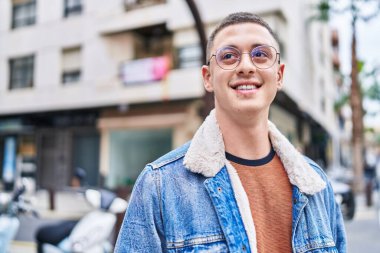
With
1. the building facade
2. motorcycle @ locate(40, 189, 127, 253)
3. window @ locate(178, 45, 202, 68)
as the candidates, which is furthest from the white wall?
motorcycle @ locate(40, 189, 127, 253)

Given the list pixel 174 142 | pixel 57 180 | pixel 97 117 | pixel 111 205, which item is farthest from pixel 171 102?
pixel 111 205

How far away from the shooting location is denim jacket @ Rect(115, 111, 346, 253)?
1282mm

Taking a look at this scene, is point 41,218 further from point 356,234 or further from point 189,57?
point 189,57

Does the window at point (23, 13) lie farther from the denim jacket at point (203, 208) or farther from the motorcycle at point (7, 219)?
the denim jacket at point (203, 208)

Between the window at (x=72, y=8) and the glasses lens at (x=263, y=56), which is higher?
the window at (x=72, y=8)

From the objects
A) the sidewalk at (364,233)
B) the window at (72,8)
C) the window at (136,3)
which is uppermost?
the window at (72,8)

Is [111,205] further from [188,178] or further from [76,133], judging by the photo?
[76,133]

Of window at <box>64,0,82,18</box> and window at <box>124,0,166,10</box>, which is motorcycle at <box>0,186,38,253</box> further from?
window at <box>64,0,82,18</box>

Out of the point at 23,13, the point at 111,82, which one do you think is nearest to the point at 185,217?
the point at 111,82

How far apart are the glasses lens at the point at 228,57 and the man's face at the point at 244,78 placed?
0.05ft

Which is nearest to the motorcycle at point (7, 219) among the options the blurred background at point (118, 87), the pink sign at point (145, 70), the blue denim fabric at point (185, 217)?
the blue denim fabric at point (185, 217)

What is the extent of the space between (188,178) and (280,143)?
0.44 metres

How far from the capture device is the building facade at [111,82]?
1494 cm

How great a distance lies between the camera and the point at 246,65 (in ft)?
4.61
